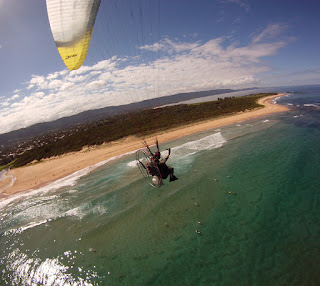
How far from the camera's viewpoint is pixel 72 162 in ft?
79.8

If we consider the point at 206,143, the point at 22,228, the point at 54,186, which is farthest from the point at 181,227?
the point at 54,186

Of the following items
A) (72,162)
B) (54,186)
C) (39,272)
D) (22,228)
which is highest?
(72,162)

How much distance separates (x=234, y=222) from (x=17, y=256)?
1417 centimetres

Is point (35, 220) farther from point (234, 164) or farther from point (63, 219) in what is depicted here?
point (234, 164)

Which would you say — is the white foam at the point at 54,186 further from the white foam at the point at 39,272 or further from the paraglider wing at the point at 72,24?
the paraglider wing at the point at 72,24

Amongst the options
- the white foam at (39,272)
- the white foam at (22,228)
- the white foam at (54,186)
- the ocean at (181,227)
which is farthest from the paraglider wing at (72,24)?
the white foam at (54,186)

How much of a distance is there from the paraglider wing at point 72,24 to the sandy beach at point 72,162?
16.4 m

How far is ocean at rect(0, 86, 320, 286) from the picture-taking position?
7.29 meters

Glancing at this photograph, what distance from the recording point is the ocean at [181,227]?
7.29 metres

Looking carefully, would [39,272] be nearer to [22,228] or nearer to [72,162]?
[22,228]

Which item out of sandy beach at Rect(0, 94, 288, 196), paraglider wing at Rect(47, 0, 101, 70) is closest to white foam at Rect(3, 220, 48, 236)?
sandy beach at Rect(0, 94, 288, 196)

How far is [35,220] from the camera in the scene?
502 inches

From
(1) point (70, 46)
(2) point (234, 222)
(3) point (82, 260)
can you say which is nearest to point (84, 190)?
(3) point (82, 260)

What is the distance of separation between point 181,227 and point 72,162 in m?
21.4
